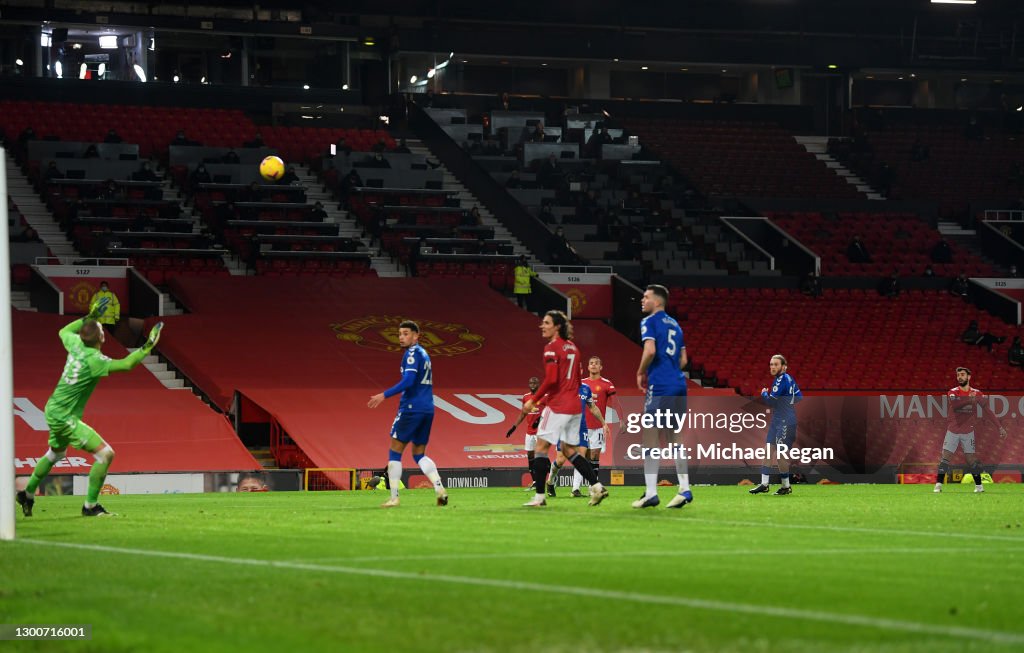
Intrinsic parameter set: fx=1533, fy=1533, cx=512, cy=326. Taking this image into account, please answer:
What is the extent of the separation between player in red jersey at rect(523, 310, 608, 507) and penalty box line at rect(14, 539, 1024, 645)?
7264 mm

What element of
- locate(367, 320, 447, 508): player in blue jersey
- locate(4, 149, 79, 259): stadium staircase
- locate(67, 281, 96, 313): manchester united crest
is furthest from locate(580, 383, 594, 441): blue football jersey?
locate(4, 149, 79, 259): stadium staircase

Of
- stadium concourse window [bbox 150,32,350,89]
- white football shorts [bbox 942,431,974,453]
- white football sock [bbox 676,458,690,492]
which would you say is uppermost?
stadium concourse window [bbox 150,32,350,89]

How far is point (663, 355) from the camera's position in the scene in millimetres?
17062

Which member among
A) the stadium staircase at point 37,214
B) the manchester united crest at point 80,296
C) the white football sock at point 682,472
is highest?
the stadium staircase at point 37,214

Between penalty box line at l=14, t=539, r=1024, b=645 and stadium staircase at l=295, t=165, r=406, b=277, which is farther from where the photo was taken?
stadium staircase at l=295, t=165, r=406, b=277

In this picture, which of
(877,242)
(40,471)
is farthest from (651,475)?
(877,242)

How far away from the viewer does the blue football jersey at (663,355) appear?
1692 cm

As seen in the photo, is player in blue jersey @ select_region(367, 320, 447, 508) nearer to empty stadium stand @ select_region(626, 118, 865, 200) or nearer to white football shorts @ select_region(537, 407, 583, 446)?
white football shorts @ select_region(537, 407, 583, 446)

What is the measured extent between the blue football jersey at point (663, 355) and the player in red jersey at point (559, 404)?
65.1 inches

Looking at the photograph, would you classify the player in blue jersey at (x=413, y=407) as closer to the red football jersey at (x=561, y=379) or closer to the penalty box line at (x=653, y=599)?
the red football jersey at (x=561, y=379)

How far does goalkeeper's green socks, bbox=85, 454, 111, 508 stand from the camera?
1652 centimetres

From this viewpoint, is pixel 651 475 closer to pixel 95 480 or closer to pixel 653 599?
pixel 95 480

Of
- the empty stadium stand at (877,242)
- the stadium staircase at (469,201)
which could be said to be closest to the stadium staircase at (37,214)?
the stadium staircase at (469,201)

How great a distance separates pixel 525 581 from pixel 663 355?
7.66 m
